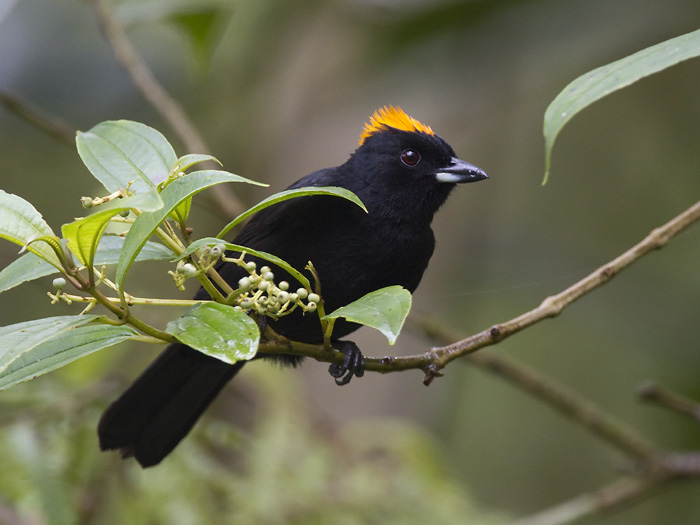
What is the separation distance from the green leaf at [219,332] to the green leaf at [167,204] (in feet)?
0.48

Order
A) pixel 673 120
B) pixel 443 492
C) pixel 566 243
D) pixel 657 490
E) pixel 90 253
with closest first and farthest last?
pixel 90 253
pixel 657 490
pixel 443 492
pixel 566 243
pixel 673 120

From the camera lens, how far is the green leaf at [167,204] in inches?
51.4

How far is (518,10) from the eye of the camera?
4.50 metres

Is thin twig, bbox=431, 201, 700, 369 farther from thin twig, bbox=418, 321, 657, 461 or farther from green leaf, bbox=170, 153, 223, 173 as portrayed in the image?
thin twig, bbox=418, 321, 657, 461

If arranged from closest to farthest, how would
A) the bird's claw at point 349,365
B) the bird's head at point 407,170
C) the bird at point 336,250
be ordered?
the bird's claw at point 349,365 → the bird at point 336,250 → the bird's head at point 407,170

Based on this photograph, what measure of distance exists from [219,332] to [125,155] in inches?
17.6

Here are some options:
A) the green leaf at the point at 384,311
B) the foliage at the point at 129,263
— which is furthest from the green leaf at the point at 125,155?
the green leaf at the point at 384,311

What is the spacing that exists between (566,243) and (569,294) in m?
3.07

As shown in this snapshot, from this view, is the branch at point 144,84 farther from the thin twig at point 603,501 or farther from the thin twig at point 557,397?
the thin twig at point 603,501

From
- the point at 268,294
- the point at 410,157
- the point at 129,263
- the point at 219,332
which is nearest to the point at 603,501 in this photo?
the point at 410,157

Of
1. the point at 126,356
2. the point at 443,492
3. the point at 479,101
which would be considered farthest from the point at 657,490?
the point at 126,356

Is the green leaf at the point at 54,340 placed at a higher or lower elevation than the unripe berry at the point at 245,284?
lower

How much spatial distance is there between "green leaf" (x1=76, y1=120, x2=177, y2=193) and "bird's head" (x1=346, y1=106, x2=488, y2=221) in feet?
3.98

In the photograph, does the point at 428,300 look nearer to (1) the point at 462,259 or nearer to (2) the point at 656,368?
(1) the point at 462,259
